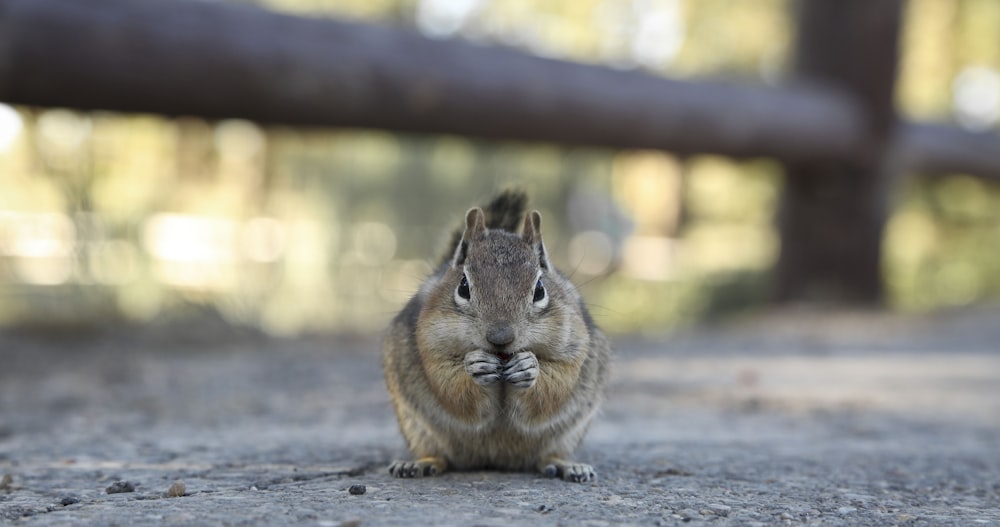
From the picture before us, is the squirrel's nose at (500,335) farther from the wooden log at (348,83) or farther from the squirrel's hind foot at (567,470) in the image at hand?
the wooden log at (348,83)

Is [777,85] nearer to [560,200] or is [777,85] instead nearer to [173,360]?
[560,200]

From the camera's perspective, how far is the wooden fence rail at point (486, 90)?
5953 millimetres

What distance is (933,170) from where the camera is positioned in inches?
452

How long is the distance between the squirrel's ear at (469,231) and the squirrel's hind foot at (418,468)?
0.65 meters

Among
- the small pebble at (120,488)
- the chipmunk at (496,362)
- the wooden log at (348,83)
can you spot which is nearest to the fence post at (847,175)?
the wooden log at (348,83)

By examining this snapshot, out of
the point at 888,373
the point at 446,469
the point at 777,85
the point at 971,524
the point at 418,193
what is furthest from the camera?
the point at 418,193

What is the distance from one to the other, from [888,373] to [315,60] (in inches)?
167

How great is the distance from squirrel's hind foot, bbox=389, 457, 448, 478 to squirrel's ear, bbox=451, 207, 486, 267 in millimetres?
646

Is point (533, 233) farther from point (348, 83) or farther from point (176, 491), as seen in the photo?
point (348, 83)

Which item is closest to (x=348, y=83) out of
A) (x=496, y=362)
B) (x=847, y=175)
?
(x=496, y=362)

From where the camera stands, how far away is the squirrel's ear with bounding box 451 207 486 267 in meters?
2.97

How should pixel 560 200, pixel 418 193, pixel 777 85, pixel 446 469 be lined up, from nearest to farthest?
pixel 446 469 < pixel 777 85 < pixel 418 193 < pixel 560 200

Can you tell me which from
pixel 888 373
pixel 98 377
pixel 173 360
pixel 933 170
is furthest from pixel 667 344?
pixel 933 170

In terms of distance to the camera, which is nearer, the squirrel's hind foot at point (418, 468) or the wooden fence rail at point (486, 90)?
the squirrel's hind foot at point (418, 468)
